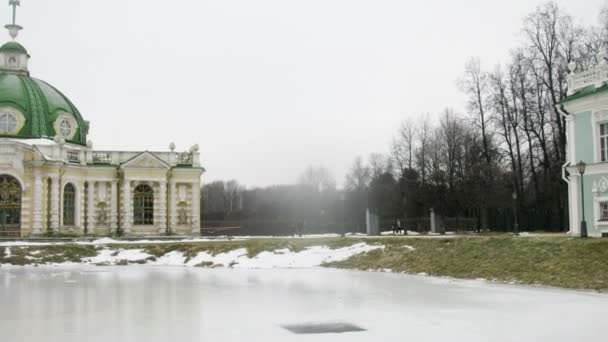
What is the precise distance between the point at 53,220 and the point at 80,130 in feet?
38.3

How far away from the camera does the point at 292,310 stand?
15195 millimetres

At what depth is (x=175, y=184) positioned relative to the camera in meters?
56.0

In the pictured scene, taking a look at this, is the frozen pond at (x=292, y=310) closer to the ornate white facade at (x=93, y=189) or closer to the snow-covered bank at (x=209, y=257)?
the snow-covered bank at (x=209, y=257)

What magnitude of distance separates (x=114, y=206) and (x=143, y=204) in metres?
2.37

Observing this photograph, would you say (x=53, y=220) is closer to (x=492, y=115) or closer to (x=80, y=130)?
(x=80, y=130)

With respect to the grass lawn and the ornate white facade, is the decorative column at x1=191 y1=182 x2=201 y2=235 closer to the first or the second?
the ornate white facade

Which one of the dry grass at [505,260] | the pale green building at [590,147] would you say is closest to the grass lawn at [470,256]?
the dry grass at [505,260]

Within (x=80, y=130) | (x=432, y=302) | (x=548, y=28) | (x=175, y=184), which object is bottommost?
(x=432, y=302)

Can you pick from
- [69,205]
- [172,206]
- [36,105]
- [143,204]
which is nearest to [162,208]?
[172,206]

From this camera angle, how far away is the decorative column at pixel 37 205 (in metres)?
48.8

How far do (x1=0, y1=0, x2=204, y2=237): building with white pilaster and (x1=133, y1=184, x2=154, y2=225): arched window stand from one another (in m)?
0.08

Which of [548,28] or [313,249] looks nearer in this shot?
[313,249]

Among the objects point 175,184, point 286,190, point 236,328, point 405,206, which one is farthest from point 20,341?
point 286,190

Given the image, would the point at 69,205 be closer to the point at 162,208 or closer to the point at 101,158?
the point at 101,158
